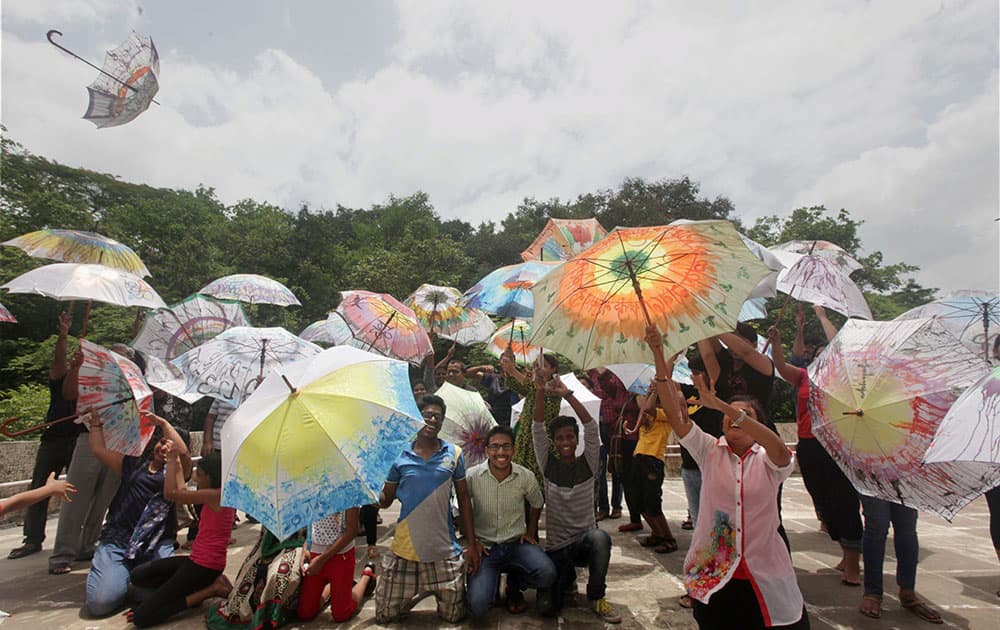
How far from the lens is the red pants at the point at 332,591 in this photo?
3.81 m

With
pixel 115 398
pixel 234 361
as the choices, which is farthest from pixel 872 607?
pixel 115 398

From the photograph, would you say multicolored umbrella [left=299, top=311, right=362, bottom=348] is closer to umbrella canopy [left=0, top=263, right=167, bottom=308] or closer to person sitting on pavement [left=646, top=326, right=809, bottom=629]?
umbrella canopy [left=0, top=263, right=167, bottom=308]

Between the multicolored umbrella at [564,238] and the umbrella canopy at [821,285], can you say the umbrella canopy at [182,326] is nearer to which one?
the multicolored umbrella at [564,238]

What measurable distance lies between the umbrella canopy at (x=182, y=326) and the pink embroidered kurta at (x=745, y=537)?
5876 mm

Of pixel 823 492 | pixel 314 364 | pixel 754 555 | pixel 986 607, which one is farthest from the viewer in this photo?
pixel 823 492

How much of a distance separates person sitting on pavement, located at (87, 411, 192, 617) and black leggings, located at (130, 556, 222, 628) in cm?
21

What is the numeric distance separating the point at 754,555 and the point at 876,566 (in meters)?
1.78

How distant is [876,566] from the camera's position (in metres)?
3.66

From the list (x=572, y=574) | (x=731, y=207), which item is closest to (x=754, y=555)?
(x=572, y=574)

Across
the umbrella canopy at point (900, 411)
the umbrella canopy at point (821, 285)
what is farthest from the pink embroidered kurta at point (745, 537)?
the umbrella canopy at point (821, 285)

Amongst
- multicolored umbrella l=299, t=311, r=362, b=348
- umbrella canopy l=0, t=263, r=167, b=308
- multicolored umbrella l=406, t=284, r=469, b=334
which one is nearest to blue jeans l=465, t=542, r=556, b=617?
multicolored umbrella l=299, t=311, r=362, b=348

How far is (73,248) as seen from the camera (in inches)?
209

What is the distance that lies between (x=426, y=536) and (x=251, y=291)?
450 cm

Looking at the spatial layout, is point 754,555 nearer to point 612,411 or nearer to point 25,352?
point 612,411
